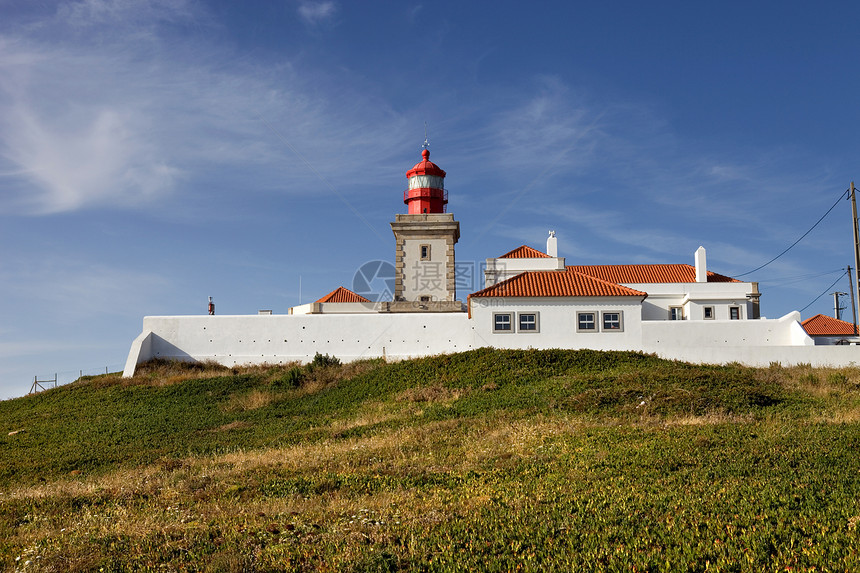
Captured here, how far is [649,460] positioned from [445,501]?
12.0ft

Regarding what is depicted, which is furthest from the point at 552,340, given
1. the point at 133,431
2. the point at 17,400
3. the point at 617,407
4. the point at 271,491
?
the point at 17,400

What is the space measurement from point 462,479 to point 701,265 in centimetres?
Answer: 3113

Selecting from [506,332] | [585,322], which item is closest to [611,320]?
[585,322]

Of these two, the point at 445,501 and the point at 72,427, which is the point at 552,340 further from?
the point at 445,501

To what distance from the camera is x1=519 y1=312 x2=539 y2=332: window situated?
91.3 ft

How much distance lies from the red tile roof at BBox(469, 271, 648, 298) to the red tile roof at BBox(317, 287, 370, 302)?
12.7 m

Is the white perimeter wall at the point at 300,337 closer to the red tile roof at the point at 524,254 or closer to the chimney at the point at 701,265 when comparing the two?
the red tile roof at the point at 524,254

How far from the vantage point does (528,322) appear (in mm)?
27906

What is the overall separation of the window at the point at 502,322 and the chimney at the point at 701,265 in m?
14.7

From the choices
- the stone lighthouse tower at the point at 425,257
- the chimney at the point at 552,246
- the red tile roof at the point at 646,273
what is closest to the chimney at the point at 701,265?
the red tile roof at the point at 646,273

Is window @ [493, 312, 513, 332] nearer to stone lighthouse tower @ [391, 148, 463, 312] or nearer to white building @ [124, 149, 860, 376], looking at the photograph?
white building @ [124, 149, 860, 376]

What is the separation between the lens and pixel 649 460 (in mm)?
10664

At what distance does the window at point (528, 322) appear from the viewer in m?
27.8

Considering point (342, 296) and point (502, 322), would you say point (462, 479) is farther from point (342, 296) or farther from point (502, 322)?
point (342, 296)
